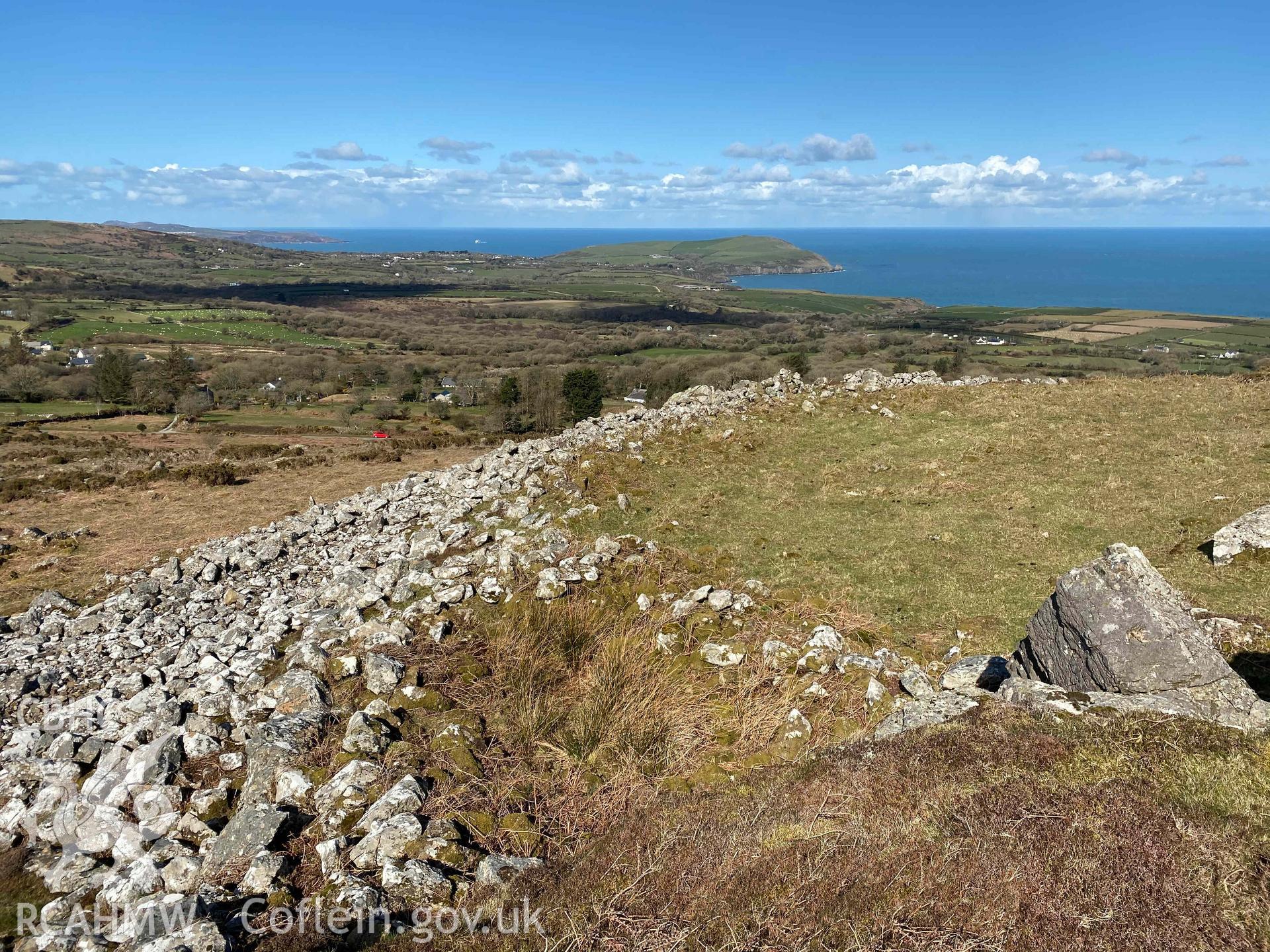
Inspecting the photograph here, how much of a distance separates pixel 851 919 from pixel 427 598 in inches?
384

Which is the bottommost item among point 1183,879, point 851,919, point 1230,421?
point 851,919

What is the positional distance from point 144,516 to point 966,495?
100 ft

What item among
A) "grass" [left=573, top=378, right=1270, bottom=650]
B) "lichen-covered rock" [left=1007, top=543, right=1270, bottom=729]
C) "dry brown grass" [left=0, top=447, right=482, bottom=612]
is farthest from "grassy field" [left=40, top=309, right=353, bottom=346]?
"lichen-covered rock" [left=1007, top=543, right=1270, bottom=729]

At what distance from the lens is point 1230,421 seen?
20984 mm

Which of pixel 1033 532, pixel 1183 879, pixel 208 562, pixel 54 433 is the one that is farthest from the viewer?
pixel 54 433

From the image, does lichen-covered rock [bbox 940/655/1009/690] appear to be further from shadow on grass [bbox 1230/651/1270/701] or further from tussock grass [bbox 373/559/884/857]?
shadow on grass [bbox 1230/651/1270/701]

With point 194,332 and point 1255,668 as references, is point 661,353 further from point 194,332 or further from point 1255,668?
point 1255,668

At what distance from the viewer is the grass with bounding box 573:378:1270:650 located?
41.5 ft

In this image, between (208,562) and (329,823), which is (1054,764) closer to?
(329,823)

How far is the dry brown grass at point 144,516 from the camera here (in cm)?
2048

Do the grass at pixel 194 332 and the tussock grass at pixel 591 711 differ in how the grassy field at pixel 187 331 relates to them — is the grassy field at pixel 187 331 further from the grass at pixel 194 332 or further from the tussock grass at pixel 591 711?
the tussock grass at pixel 591 711

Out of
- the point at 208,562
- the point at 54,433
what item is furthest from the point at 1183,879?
the point at 54,433

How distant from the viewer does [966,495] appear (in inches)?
682

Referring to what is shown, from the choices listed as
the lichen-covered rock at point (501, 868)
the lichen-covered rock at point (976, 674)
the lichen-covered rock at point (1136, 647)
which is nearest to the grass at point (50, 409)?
the lichen-covered rock at point (501, 868)
